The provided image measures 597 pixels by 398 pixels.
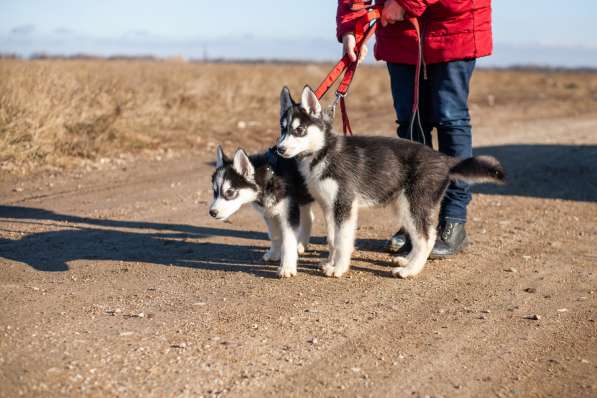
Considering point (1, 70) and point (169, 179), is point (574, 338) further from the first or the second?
point (1, 70)

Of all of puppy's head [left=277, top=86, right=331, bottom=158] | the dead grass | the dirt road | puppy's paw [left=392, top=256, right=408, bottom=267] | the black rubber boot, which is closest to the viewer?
the dirt road

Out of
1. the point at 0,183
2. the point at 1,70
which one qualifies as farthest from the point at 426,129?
the point at 1,70

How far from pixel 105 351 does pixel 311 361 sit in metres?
1.38

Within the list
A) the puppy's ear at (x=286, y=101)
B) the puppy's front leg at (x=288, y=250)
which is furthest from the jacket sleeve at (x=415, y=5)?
the puppy's front leg at (x=288, y=250)

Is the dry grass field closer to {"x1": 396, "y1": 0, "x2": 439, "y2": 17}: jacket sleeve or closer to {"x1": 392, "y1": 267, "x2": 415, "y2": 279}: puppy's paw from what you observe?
{"x1": 392, "y1": 267, "x2": 415, "y2": 279}: puppy's paw

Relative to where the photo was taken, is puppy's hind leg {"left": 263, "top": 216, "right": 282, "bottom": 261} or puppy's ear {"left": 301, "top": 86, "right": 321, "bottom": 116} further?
puppy's hind leg {"left": 263, "top": 216, "right": 282, "bottom": 261}

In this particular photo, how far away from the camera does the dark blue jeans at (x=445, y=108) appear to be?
7078 mm

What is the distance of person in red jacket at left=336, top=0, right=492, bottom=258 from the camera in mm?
6895

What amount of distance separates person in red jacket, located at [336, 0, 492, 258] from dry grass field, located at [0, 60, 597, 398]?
1.50 ft

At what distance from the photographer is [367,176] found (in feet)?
21.7

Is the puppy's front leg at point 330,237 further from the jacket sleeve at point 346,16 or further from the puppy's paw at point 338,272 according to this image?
the jacket sleeve at point 346,16

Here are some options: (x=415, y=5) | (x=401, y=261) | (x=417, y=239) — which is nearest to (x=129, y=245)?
(x=401, y=261)

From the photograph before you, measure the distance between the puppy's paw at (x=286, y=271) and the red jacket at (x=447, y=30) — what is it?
2.42 m

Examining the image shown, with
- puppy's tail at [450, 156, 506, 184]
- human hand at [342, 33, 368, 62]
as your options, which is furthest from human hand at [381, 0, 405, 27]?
puppy's tail at [450, 156, 506, 184]
